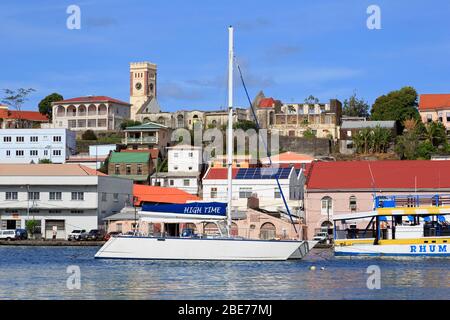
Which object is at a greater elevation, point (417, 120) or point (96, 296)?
point (417, 120)

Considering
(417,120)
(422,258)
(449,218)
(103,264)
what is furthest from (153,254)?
(417,120)

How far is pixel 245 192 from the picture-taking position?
95.1 meters

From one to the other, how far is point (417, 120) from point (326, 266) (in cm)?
9205

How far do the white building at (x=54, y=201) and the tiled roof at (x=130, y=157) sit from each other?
2740cm

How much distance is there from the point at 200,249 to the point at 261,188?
4431 centimetres

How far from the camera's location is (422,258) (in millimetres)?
57688

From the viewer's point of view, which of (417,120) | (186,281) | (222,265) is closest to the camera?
(186,281)

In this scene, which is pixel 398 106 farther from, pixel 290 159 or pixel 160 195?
pixel 160 195

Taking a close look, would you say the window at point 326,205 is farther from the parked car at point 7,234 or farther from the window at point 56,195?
the parked car at point 7,234

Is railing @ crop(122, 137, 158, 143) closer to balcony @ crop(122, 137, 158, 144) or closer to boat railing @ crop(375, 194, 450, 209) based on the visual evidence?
balcony @ crop(122, 137, 158, 144)

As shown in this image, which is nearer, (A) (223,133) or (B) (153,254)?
(B) (153,254)

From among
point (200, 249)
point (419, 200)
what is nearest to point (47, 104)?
point (419, 200)

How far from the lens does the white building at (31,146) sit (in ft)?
424
